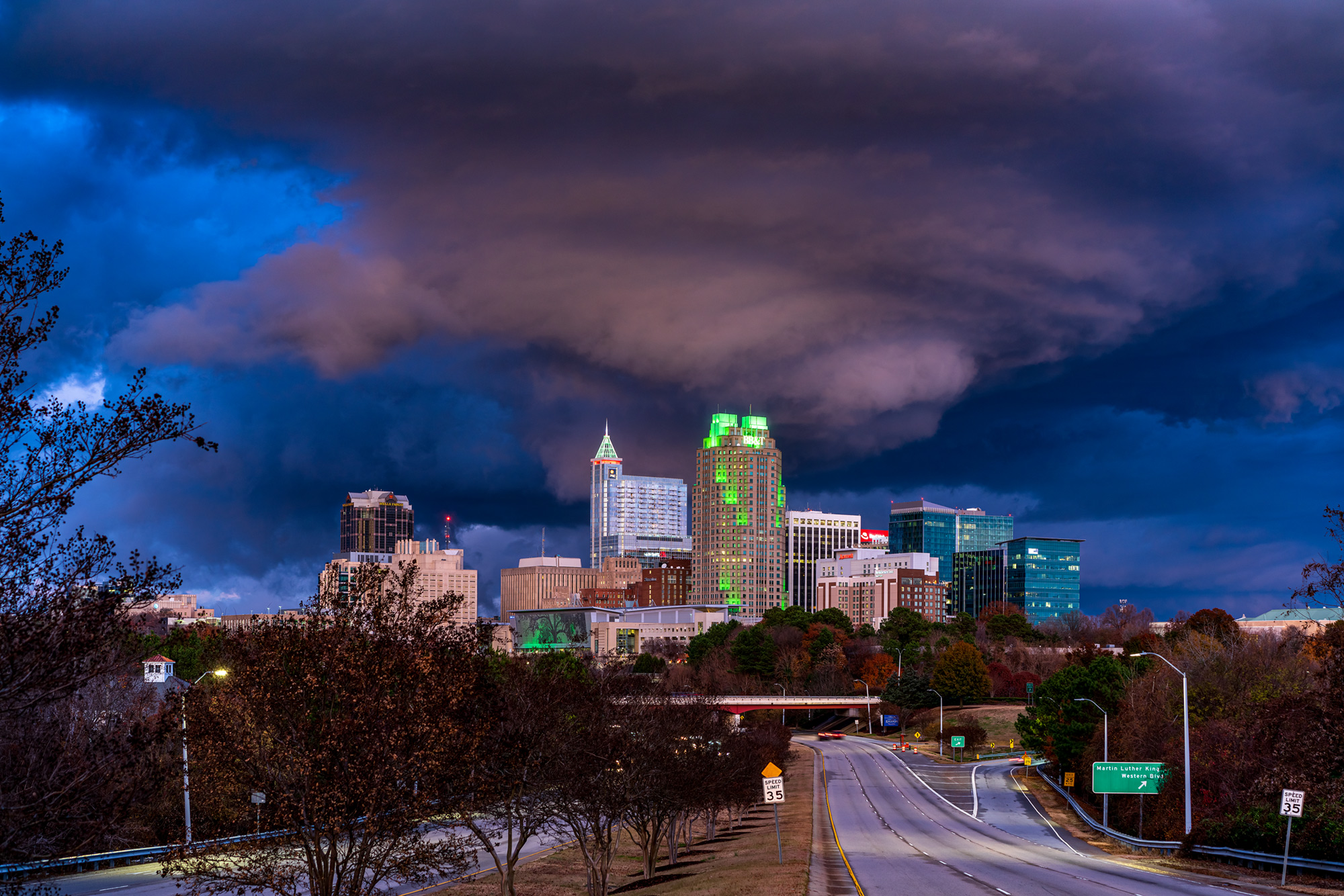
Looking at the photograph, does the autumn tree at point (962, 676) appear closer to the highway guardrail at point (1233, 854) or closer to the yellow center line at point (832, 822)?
the yellow center line at point (832, 822)

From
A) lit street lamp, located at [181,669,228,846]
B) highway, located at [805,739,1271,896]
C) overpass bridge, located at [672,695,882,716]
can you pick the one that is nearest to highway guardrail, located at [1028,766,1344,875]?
highway, located at [805,739,1271,896]

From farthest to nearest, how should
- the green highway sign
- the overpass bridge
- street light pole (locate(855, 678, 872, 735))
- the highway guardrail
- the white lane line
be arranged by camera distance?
street light pole (locate(855, 678, 872, 735))
the overpass bridge
the white lane line
the green highway sign
the highway guardrail

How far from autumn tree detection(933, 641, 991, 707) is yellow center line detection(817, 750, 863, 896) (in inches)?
1320

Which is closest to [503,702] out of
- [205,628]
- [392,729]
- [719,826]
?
[392,729]

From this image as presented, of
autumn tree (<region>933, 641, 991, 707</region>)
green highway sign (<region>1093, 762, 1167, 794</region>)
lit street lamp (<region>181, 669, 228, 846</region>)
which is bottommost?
autumn tree (<region>933, 641, 991, 707</region>)

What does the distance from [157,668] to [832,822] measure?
4402 centimetres

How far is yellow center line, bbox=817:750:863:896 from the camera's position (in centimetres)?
4697

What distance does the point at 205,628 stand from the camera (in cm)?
12531

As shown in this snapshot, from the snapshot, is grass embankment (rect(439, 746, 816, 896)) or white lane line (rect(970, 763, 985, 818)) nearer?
grass embankment (rect(439, 746, 816, 896))

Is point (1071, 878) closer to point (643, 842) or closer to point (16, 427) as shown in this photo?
point (643, 842)

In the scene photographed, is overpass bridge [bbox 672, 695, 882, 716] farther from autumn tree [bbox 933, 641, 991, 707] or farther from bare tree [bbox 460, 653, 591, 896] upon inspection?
bare tree [bbox 460, 653, 591, 896]

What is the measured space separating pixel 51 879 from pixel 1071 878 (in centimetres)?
4429

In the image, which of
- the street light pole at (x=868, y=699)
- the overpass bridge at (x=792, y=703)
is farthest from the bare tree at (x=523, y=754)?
the street light pole at (x=868, y=699)

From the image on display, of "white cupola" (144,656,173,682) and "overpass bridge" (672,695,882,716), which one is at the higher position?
"white cupola" (144,656,173,682)
